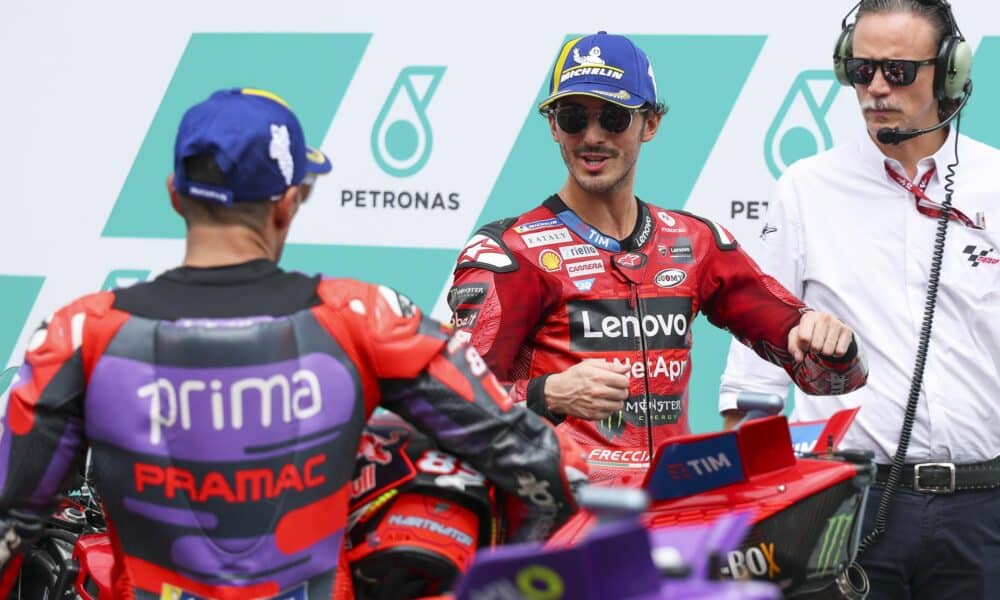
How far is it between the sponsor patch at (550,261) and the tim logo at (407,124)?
181cm

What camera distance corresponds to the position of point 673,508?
2.44 meters

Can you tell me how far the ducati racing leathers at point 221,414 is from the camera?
2203 mm

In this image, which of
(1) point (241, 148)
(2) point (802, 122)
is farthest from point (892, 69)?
(1) point (241, 148)

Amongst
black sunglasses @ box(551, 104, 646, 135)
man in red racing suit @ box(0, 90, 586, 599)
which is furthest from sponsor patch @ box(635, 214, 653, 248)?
man in red racing suit @ box(0, 90, 586, 599)

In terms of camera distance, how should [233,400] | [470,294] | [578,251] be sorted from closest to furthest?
[233,400]
[470,294]
[578,251]

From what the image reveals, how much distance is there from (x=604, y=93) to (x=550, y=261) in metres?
0.37

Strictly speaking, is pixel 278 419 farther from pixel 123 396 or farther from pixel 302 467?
pixel 123 396

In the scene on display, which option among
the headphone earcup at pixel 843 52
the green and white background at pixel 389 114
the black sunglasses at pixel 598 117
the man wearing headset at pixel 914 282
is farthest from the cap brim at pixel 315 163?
the green and white background at pixel 389 114

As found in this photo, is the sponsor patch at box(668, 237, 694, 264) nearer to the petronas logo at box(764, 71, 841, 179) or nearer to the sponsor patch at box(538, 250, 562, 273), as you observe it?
the sponsor patch at box(538, 250, 562, 273)

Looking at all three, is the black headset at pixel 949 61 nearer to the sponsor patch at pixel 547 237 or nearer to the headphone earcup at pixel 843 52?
the headphone earcup at pixel 843 52

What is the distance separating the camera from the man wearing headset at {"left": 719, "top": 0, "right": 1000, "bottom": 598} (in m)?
3.31

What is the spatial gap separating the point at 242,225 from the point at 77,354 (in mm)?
304

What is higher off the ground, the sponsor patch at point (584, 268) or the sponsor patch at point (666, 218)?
the sponsor patch at point (666, 218)

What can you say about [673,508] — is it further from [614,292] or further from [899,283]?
[899,283]
